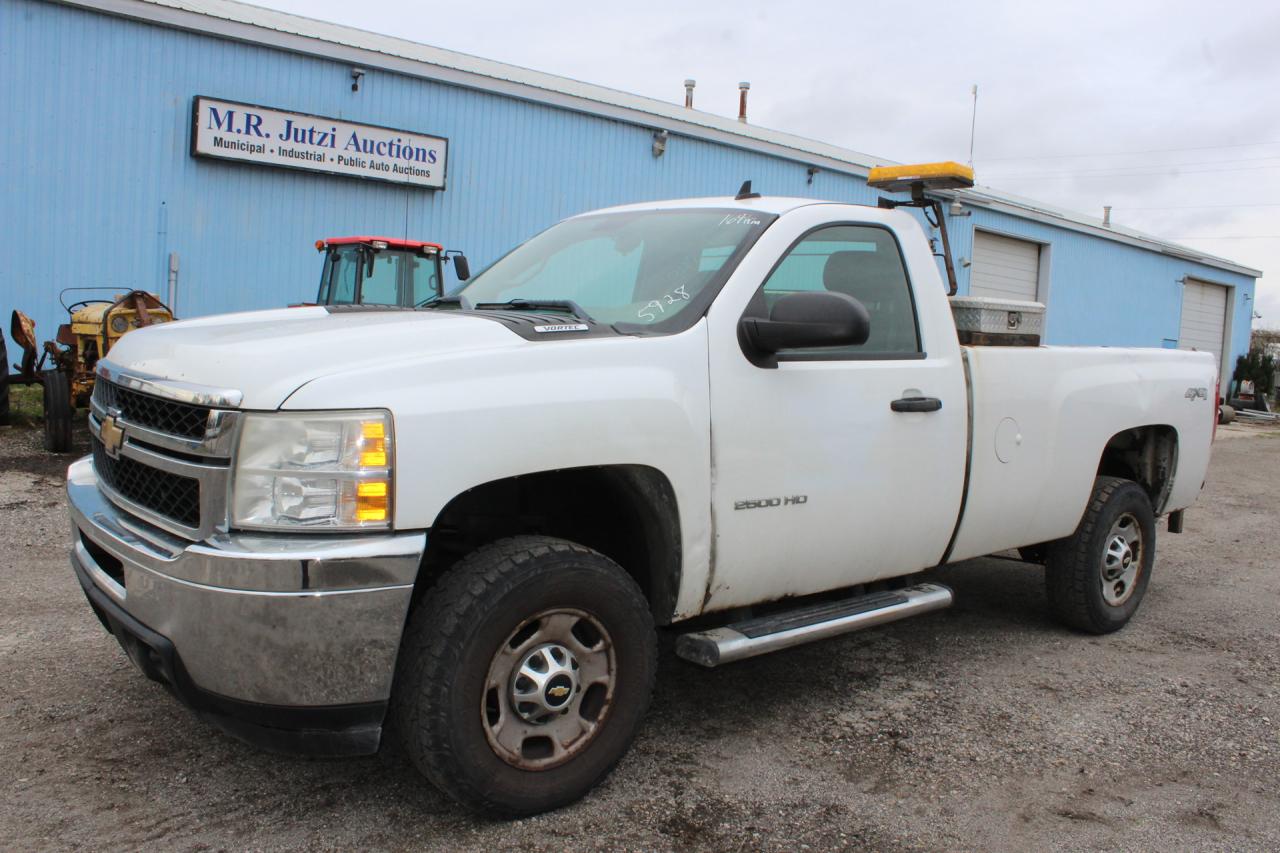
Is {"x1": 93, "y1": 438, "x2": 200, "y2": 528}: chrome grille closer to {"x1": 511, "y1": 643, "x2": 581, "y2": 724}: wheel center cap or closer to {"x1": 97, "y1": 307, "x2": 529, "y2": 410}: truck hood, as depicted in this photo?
{"x1": 97, "y1": 307, "x2": 529, "y2": 410}: truck hood

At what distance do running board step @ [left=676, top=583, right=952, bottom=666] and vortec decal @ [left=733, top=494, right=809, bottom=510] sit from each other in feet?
1.37

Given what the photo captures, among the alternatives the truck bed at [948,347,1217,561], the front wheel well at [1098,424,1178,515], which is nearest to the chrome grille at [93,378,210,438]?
the truck bed at [948,347,1217,561]

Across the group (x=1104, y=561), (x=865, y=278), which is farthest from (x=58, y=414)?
(x=1104, y=561)

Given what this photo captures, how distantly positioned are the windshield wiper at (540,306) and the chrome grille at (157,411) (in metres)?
1.23

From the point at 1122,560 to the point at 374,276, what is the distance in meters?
9.22

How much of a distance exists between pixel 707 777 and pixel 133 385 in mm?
2124

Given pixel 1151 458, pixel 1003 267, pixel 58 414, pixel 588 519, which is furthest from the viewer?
pixel 1003 267

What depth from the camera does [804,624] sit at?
3.67m

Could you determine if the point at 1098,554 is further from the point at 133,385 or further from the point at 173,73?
the point at 173,73

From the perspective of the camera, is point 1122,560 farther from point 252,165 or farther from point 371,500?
point 252,165

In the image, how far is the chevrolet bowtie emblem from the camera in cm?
313

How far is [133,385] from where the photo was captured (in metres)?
3.02

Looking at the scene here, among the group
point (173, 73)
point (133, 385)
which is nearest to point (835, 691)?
point (133, 385)

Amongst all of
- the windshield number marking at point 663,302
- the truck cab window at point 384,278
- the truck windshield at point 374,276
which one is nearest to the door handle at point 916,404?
the windshield number marking at point 663,302
